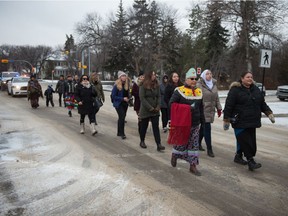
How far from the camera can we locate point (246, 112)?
5.91 meters

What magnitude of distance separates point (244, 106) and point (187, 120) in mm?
1150

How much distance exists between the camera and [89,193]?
4781 mm

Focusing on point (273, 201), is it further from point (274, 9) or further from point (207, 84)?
point (274, 9)

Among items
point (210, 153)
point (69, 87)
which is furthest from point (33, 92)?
point (210, 153)

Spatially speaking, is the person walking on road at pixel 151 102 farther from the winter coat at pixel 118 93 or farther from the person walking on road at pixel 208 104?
the winter coat at pixel 118 93

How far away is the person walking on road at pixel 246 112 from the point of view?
5.91 metres

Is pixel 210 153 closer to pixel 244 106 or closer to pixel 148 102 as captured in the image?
pixel 244 106

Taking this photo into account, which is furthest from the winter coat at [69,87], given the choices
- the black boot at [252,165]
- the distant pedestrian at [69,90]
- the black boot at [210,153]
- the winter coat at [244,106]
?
the black boot at [252,165]

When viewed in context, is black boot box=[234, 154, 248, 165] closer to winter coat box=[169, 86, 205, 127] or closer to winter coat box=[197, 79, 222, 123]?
winter coat box=[197, 79, 222, 123]

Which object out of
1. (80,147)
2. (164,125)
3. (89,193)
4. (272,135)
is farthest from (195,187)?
(272,135)

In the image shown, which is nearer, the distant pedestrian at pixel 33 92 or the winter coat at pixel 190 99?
the winter coat at pixel 190 99

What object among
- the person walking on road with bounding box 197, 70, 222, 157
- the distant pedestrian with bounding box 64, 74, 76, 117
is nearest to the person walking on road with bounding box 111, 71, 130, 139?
the person walking on road with bounding box 197, 70, 222, 157

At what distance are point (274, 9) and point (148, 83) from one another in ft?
98.3

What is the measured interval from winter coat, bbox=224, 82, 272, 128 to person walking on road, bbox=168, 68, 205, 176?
0.62 meters
